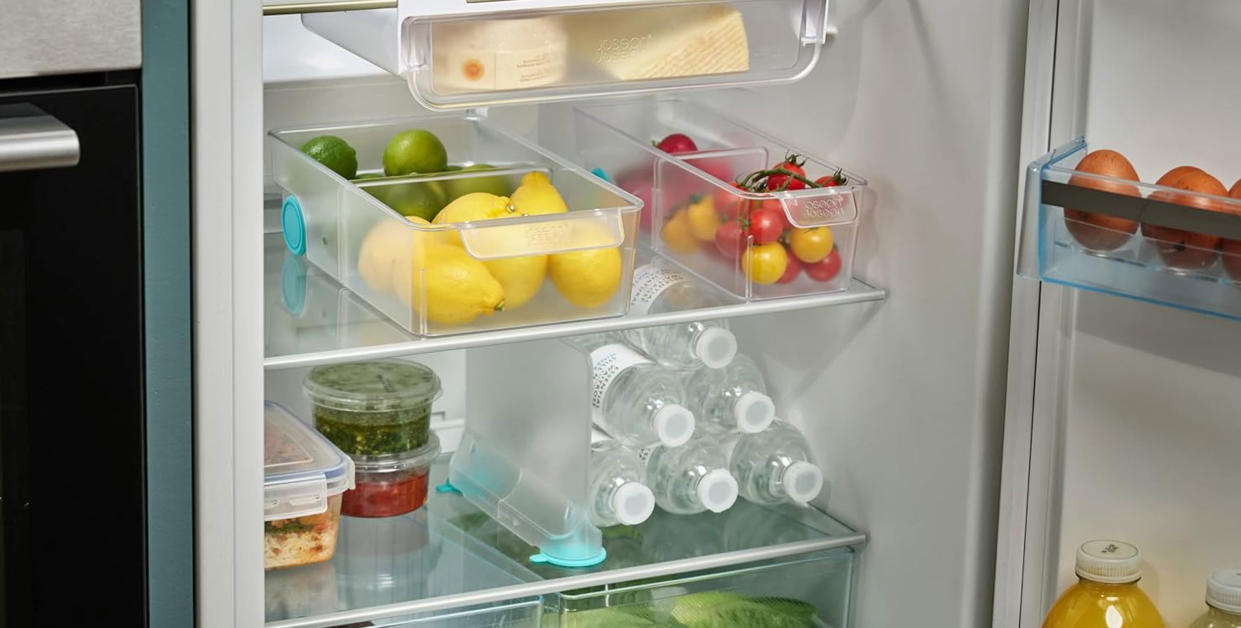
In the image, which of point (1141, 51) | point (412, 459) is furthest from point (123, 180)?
point (1141, 51)

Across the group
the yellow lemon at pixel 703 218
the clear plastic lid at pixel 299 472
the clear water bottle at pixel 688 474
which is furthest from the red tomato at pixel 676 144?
the clear plastic lid at pixel 299 472

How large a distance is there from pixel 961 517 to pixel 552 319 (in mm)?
498

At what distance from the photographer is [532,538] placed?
1806 mm

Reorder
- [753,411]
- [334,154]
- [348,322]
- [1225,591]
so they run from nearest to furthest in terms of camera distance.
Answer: [1225,591] → [348,322] → [334,154] → [753,411]

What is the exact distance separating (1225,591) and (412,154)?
99cm

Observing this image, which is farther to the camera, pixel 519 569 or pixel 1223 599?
pixel 519 569

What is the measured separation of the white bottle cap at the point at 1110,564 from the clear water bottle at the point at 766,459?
48cm

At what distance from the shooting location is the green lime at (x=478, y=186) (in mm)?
1710

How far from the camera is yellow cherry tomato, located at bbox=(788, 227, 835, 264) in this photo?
171 cm

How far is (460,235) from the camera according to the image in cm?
151

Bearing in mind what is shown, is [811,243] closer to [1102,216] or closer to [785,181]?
[785,181]

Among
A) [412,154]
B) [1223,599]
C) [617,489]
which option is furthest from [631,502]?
[1223,599]

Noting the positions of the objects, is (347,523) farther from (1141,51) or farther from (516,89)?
(1141,51)

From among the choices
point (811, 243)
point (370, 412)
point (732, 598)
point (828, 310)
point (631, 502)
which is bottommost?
point (732, 598)
